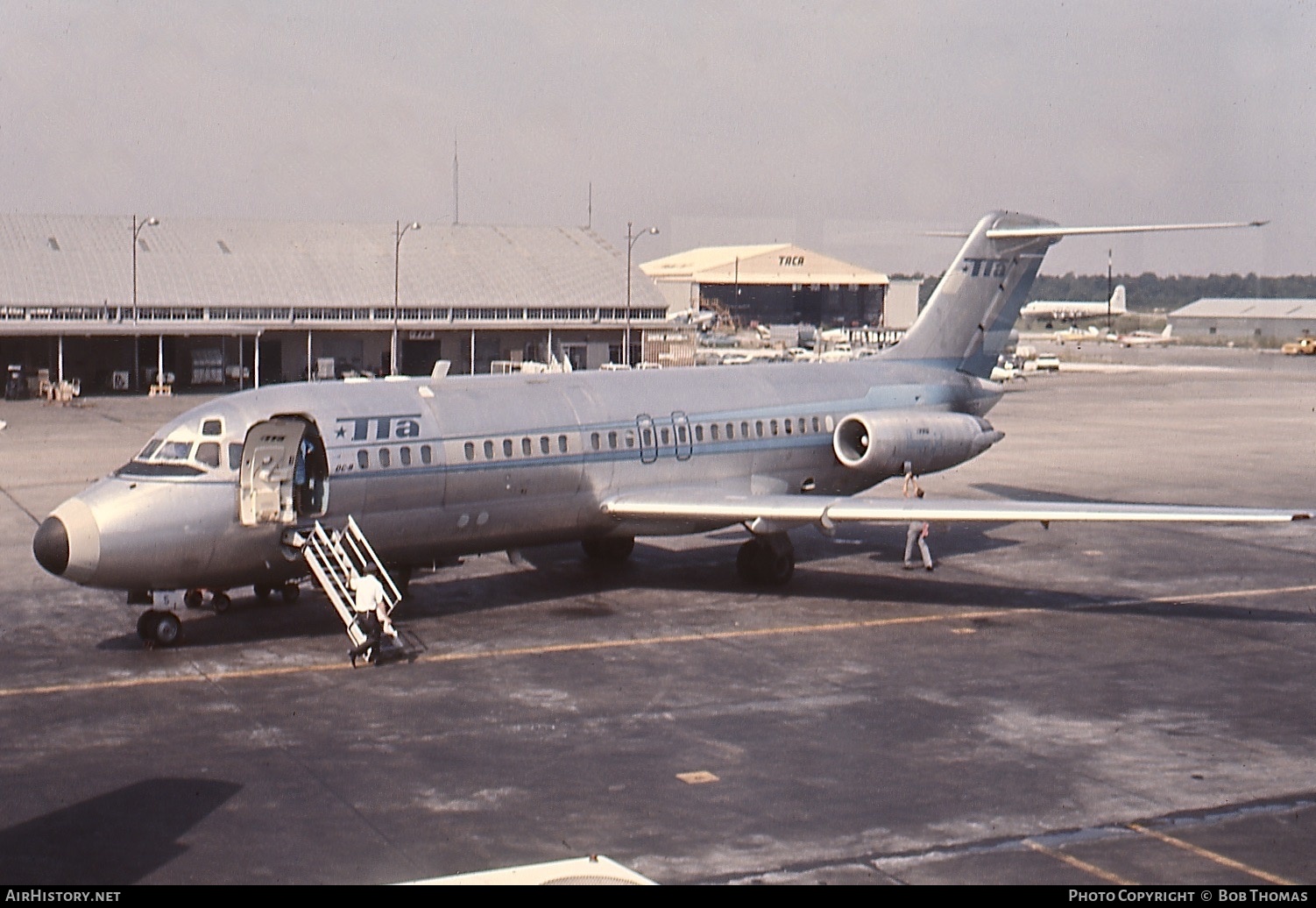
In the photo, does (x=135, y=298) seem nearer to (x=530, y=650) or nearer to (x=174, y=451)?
(x=174, y=451)

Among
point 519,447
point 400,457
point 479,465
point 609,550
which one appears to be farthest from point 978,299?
point 400,457

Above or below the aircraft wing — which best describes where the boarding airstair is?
below

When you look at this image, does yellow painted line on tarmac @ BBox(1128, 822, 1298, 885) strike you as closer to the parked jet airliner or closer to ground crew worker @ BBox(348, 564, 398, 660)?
the parked jet airliner

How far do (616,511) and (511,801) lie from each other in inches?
388

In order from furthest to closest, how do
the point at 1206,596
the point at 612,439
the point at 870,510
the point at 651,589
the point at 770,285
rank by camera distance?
the point at 770,285
the point at 651,589
the point at 1206,596
the point at 612,439
the point at 870,510

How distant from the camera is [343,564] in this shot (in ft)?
66.7

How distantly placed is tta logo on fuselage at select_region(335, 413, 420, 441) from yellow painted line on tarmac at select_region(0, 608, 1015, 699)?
343 centimetres

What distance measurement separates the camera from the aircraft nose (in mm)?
19312

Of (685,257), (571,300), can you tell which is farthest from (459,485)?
(685,257)

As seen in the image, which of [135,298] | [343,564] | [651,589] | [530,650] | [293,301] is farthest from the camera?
[293,301]

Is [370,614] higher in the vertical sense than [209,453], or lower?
lower

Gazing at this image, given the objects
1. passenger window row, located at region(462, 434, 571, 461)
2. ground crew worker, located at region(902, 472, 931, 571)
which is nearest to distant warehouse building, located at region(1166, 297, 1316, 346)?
ground crew worker, located at region(902, 472, 931, 571)

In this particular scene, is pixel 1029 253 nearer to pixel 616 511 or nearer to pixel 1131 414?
pixel 616 511

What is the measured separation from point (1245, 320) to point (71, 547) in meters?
164
